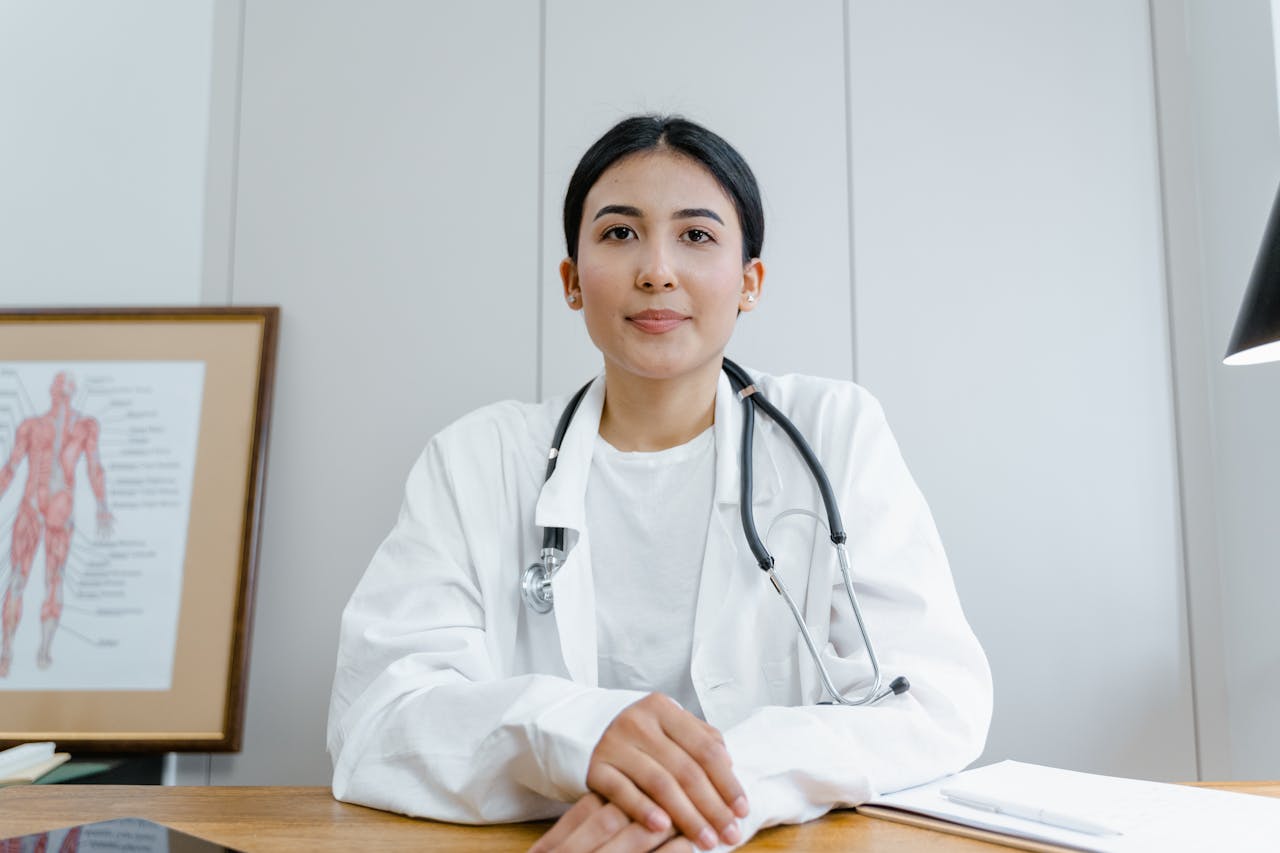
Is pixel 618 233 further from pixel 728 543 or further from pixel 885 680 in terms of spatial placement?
pixel 885 680

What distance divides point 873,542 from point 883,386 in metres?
0.66

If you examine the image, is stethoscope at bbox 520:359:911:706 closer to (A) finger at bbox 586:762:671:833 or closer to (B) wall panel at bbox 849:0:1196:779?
(A) finger at bbox 586:762:671:833

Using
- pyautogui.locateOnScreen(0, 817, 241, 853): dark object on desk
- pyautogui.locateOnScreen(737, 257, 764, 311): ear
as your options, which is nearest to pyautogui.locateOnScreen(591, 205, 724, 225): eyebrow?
pyautogui.locateOnScreen(737, 257, 764, 311): ear

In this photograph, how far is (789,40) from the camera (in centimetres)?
191

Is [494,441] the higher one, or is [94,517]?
[494,441]

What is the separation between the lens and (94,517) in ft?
6.00

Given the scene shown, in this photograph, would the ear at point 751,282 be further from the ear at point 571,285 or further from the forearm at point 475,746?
the forearm at point 475,746

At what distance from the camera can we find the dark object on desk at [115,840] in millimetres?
770

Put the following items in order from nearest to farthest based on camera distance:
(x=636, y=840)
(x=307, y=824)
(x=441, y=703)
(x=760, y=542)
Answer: (x=636, y=840), (x=307, y=824), (x=441, y=703), (x=760, y=542)

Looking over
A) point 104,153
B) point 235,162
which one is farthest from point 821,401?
point 104,153

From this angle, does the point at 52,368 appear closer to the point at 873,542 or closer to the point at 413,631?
the point at 413,631

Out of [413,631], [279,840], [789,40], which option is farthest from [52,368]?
[789,40]

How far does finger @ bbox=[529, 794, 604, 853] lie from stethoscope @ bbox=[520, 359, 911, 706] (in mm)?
375

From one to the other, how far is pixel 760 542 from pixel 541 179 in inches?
39.5
